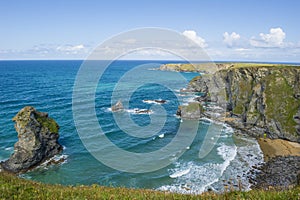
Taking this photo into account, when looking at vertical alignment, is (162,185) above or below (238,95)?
below

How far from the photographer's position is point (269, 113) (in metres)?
61.3

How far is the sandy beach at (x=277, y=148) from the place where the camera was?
48.1 m

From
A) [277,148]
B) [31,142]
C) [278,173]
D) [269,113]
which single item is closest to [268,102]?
[269,113]

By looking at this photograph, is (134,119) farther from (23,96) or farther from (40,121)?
(23,96)

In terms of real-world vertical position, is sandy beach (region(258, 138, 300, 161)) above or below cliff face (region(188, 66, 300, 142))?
below

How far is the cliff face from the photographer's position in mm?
58156

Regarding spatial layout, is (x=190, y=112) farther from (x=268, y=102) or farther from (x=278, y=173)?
(x=278, y=173)

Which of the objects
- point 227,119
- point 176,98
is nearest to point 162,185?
point 227,119

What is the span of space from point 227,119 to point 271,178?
3531 cm

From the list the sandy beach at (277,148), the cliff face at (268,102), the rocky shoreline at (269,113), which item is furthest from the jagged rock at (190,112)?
the sandy beach at (277,148)

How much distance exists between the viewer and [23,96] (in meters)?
97.8

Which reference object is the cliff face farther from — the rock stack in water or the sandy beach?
the rock stack in water

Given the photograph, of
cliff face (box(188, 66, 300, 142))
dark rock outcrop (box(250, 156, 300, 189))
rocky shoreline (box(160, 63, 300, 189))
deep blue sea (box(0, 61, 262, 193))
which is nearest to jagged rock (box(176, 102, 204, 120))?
rocky shoreline (box(160, 63, 300, 189))

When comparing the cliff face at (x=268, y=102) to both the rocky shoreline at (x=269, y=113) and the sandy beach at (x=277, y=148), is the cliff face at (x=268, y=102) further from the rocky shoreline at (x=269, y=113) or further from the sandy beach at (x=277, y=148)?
the sandy beach at (x=277, y=148)
